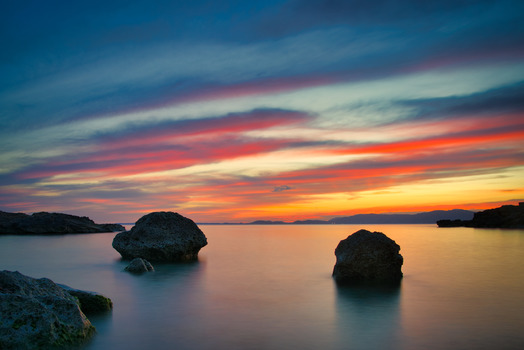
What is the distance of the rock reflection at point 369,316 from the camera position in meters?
8.05

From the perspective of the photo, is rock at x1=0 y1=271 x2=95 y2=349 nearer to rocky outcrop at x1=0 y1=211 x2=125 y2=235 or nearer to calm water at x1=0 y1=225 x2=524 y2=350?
calm water at x1=0 y1=225 x2=524 y2=350

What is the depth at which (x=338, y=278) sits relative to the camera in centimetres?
1589

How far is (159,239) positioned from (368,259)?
1185cm

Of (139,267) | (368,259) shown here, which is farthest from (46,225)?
(368,259)

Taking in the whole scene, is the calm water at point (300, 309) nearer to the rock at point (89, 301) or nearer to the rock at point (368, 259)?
the rock at point (89, 301)

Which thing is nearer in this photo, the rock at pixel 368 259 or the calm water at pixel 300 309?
the calm water at pixel 300 309

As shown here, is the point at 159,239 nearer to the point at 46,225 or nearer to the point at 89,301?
the point at 89,301

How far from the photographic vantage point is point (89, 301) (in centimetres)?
1010

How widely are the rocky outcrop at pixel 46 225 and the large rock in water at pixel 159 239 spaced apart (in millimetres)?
55882

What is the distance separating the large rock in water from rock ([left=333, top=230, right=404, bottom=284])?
10.4m

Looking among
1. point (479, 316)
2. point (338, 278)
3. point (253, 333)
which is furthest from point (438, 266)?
point (253, 333)

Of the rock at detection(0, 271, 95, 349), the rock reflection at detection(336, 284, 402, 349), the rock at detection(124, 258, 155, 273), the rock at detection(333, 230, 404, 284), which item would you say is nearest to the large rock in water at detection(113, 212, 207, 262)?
the rock at detection(124, 258, 155, 273)

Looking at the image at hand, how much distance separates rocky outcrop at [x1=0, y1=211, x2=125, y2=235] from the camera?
69.4 m

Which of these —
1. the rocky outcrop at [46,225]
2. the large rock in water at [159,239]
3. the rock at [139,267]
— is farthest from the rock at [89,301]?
the rocky outcrop at [46,225]
